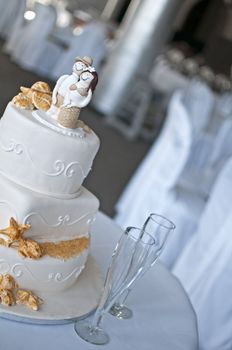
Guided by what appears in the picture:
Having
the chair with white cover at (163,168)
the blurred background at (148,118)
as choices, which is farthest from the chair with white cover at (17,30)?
the chair with white cover at (163,168)

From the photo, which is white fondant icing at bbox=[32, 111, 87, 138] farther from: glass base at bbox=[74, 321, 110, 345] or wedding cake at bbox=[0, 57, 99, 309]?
glass base at bbox=[74, 321, 110, 345]

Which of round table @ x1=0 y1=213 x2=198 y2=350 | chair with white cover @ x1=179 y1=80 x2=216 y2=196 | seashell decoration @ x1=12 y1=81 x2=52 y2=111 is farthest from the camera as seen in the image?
chair with white cover @ x1=179 y1=80 x2=216 y2=196

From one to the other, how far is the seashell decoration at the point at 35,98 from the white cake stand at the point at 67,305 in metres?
0.42

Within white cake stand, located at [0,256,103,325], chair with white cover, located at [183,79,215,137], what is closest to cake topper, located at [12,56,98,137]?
white cake stand, located at [0,256,103,325]

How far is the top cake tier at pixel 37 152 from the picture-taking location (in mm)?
1197

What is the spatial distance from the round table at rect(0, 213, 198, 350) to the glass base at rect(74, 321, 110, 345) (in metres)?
0.01

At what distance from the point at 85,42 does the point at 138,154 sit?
231 centimetres

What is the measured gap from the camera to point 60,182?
4.10ft

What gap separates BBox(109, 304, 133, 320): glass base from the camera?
4.38ft

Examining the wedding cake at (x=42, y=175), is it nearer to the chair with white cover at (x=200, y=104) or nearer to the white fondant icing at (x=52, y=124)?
the white fondant icing at (x=52, y=124)

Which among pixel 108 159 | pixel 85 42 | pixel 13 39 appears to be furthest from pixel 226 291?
pixel 13 39

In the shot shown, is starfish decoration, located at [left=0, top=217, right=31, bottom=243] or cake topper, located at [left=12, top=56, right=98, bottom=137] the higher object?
cake topper, located at [left=12, top=56, right=98, bottom=137]

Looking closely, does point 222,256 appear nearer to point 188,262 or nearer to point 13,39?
point 188,262

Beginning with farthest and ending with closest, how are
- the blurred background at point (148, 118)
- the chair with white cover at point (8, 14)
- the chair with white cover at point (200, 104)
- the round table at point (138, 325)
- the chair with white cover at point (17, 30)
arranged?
the chair with white cover at point (8, 14), the chair with white cover at point (17, 30), the chair with white cover at point (200, 104), the blurred background at point (148, 118), the round table at point (138, 325)
